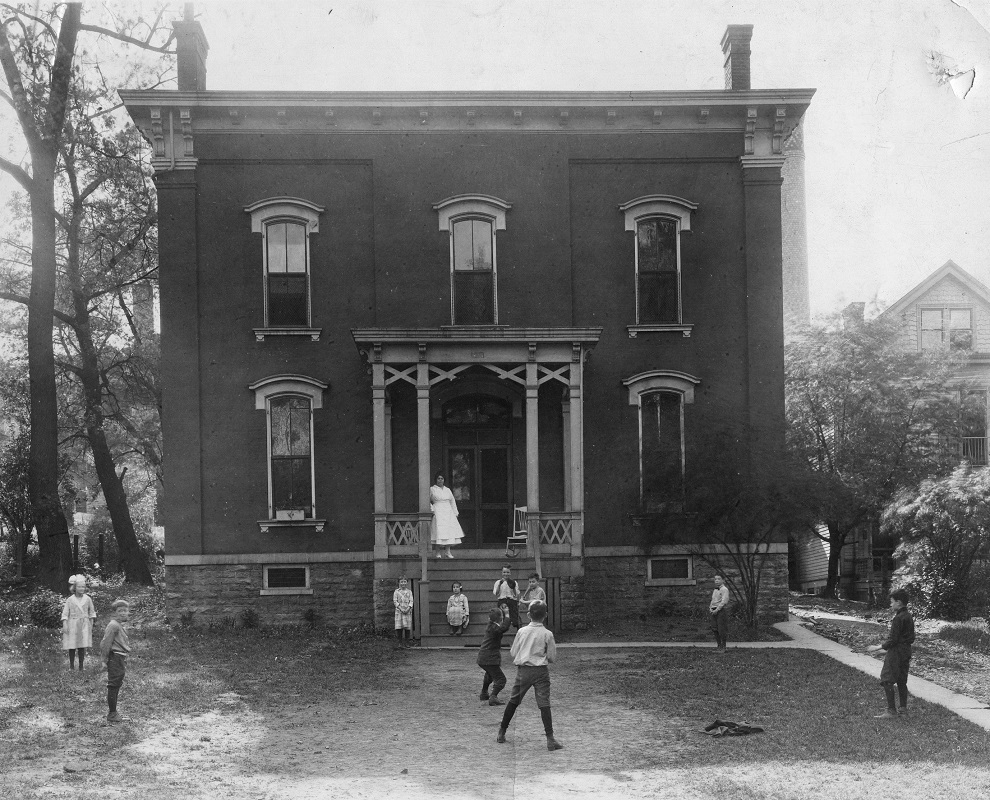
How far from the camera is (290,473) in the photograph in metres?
22.2

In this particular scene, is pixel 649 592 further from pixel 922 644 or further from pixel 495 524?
pixel 922 644

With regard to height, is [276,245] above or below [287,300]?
above

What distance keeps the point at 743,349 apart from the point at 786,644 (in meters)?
6.53

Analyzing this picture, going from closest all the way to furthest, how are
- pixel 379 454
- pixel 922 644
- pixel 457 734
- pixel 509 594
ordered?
pixel 457 734, pixel 509 594, pixel 922 644, pixel 379 454

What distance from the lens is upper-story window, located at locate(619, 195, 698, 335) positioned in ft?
74.0

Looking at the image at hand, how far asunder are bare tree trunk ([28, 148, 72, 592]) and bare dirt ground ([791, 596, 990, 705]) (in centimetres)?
1705

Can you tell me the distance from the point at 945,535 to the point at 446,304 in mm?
12600

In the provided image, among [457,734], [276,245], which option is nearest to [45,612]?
[276,245]

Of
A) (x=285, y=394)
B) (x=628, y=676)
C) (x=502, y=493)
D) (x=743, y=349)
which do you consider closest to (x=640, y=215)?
(x=743, y=349)

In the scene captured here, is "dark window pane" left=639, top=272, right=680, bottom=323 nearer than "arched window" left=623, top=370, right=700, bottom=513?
No

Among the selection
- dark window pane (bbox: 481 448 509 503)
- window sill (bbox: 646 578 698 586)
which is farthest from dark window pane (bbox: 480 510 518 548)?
window sill (bbox: 646 578 698 586)

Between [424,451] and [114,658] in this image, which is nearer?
[114,658]

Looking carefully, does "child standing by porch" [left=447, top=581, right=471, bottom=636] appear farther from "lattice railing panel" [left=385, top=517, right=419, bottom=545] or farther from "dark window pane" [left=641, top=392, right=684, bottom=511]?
"dark window pane" [left=641, top=392, right=684, bottom=511]

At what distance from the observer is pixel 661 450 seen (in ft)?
71.8
